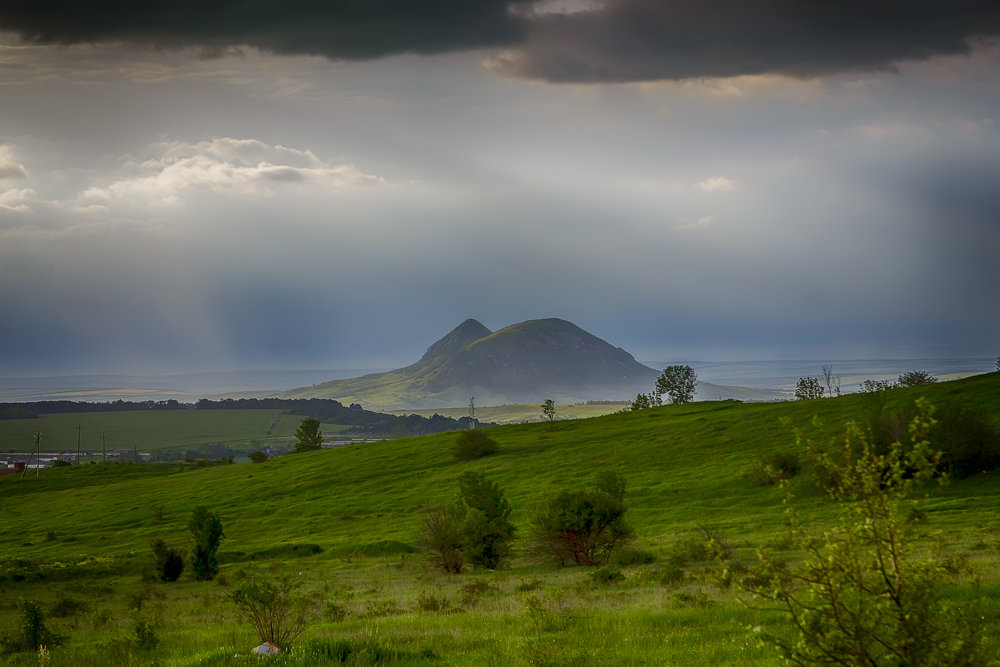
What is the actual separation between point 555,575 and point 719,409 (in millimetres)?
81722

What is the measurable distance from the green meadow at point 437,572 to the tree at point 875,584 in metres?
0.42

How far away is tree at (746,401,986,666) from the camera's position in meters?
6.38

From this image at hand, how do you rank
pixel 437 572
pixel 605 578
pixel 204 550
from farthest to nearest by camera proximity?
pixel 204 550
pixel 437 572
pixel 605 578

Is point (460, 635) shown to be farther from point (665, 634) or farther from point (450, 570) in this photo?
point (450, 570)

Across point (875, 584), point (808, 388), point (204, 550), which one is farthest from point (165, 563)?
point (808, 388)

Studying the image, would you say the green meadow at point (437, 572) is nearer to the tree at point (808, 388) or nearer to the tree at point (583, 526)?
the tree at point (583, 526)

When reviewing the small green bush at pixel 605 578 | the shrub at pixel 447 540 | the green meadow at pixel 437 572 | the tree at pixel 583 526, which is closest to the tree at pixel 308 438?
the green meadow at pixel 437 572

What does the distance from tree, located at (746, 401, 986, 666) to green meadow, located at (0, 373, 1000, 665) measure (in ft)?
1.38

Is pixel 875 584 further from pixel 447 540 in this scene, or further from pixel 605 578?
pixel 447 540

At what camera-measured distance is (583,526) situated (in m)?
38.1

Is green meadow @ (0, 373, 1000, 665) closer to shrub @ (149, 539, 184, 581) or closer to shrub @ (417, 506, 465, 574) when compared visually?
shrub @ (149, 539, 184, 581)

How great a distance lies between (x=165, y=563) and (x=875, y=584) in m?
49.4

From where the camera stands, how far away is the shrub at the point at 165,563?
45.7m

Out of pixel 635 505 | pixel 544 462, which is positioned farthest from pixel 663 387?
pixel 635 505
